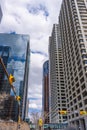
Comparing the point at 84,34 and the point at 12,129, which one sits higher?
the point at 84,34

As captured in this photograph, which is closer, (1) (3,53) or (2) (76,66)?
(2) (76,66)

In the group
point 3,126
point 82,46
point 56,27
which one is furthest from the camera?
point 56,27

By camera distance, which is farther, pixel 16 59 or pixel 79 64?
pixel 16 59

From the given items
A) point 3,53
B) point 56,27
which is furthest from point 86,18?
point 3,53

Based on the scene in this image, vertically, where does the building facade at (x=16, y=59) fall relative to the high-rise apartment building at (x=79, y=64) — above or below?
above

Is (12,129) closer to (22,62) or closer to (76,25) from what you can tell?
(76,25)

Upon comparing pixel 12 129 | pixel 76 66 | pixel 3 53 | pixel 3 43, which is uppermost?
pixel 3 43

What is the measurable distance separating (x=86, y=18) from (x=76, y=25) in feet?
27.5

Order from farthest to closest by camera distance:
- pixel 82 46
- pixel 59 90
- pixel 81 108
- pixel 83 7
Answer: pixel 59 90 → pixel 83 7 → pixel 82 46 → pixel 81 108

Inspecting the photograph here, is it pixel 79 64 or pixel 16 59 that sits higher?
pixel 16 59

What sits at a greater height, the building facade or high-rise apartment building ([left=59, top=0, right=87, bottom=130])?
the building facade

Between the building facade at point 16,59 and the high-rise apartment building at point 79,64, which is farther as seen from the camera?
the building facade at point 16,59

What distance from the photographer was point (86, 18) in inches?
3189

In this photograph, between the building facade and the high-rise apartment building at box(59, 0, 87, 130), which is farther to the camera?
the building facade
